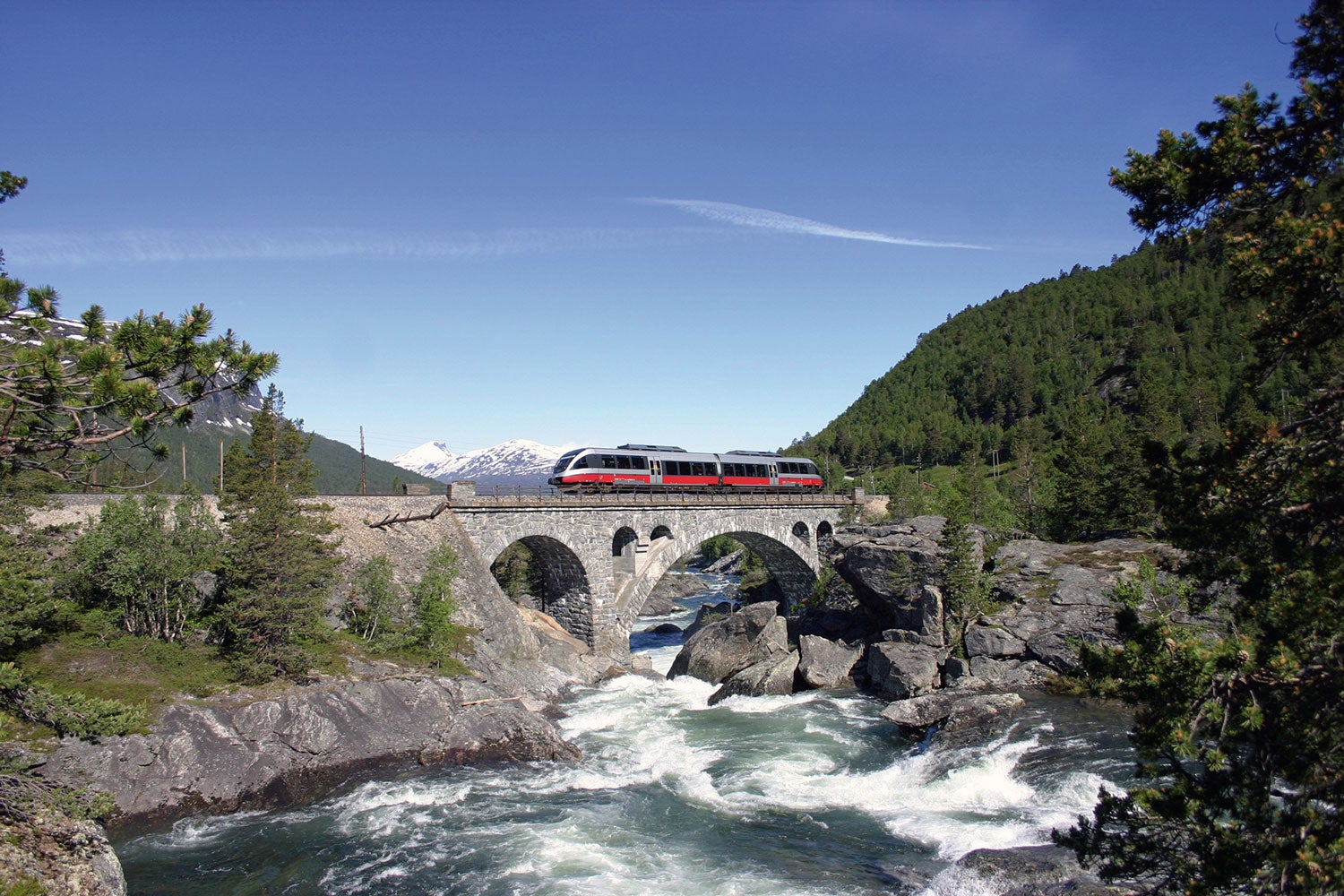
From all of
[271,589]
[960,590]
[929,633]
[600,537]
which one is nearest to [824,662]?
[929,633]

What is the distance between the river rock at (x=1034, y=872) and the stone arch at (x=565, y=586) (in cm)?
2762

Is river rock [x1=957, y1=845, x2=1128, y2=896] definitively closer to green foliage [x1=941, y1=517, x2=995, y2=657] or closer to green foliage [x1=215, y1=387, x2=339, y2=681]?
green foliage [x1=941, y1=517, x2=995, y2=657]

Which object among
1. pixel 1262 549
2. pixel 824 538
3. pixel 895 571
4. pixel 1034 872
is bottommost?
pixel 1034 872

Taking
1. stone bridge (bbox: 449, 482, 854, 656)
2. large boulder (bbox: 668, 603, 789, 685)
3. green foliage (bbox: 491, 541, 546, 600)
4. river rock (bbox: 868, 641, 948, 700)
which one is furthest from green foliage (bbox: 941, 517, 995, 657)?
green foliage (bbox: 491, 541, 546, 600)

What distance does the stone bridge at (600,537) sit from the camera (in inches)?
1575

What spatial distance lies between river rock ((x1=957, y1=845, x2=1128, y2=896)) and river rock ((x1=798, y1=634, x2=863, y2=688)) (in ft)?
70.7

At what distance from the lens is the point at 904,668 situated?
36.6 m

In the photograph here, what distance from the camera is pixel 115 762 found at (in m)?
21.7

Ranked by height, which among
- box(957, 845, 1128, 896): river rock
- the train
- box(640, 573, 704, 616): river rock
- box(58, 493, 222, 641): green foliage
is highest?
the train

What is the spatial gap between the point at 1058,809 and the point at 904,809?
4.25m

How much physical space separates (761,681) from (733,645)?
416 cm

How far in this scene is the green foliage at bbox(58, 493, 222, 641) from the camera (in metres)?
26.8

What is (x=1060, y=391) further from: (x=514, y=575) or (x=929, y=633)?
(x=514, y=575)

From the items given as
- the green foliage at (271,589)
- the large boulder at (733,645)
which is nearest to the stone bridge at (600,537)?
the large boulder at (733,645)
